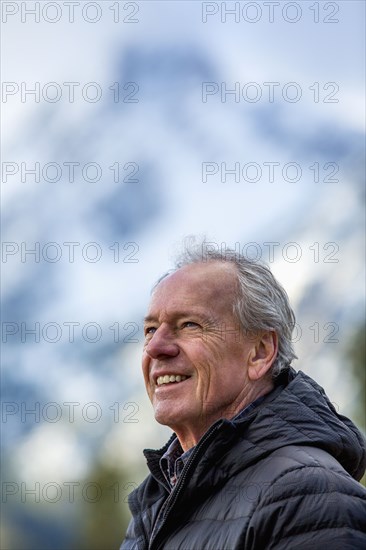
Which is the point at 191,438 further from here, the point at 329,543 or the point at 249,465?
the point at 329,543

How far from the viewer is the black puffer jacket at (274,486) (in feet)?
7.94

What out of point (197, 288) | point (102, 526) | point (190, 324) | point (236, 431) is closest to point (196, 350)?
point (190, 324)

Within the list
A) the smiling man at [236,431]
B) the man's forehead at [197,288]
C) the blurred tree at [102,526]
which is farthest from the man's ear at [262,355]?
the blurred tree at [102,526]

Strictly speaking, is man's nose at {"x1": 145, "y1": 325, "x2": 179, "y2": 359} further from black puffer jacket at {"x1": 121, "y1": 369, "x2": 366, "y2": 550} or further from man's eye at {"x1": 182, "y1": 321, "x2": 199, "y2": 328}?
black puffer jacket at {"x1": 121, "y1": 369, "x2": 366, "y2": 550}

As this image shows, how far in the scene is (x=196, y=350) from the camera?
3.08m

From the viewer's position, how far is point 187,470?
9.05 ft

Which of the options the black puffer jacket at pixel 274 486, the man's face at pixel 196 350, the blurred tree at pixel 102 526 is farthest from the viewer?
the blurred tree at pixel 102 526

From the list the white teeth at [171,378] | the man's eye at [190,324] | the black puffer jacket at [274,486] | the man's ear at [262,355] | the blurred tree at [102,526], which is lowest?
the blurred tree at [102,526]

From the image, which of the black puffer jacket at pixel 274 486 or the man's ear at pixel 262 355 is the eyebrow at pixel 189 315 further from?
the black puffer jacket at pixel 274 486

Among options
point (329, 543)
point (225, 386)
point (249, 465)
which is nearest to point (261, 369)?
point (225, 386)

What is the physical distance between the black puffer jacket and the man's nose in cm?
36

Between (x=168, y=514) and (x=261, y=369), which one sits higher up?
(x=261, y=369)

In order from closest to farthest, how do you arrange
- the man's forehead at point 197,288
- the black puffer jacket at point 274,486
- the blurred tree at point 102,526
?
the black puffer jacket at point 274,486 < the man's forehead at point 197,288 < the blurred tree at point 102,526

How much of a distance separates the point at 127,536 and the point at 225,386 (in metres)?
0.73
